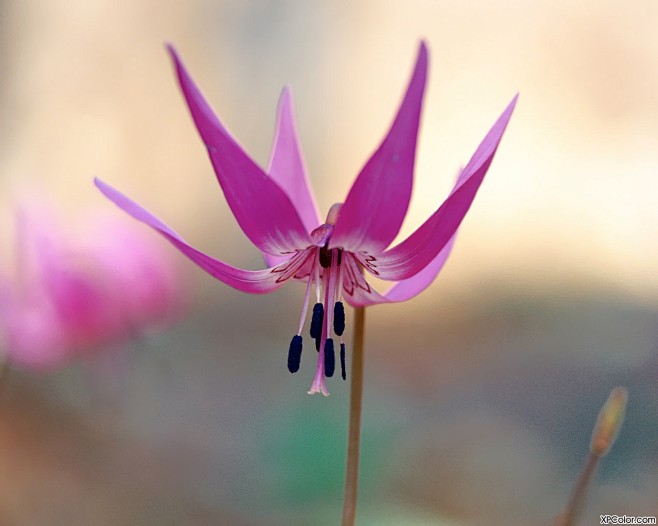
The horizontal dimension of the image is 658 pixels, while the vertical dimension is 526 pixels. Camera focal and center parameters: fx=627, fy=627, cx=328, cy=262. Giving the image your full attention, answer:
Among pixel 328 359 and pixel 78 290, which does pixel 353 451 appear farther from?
pixel 78 290

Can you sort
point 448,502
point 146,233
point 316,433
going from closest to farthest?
point 146,233
point 448,502
point 316,433

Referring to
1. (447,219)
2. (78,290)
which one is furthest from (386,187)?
(78,290)

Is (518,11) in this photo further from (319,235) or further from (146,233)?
(319,235)

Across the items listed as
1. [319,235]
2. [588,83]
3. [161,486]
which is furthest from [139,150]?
[319,235]

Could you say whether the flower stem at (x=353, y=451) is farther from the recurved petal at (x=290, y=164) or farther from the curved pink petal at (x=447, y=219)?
the recurved petal at (x=290, y=164)

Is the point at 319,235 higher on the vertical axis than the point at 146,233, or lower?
lower
